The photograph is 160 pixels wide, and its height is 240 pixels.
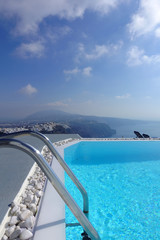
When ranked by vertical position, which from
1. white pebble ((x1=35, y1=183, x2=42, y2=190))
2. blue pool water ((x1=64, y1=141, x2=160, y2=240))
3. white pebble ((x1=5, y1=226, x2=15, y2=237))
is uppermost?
white pebble ((x1=5, y1=226, x2=15, y2=237))

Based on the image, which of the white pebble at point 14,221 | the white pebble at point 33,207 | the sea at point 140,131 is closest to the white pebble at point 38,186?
the white pebble at point 33,207

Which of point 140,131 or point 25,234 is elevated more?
point 140,131

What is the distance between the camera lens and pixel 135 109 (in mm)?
22688

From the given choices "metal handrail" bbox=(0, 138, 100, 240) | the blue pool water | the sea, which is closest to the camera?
"metal handrail" bbox=(0, 138, 100, 240)

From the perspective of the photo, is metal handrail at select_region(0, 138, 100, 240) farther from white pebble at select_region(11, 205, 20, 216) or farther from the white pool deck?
white pebble at select_region(11, 205, 20, 216)

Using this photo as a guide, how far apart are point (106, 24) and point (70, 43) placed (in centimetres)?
290

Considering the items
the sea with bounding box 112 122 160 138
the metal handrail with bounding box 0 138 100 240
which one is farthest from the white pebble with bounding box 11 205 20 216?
the sea with bounding box 112 122 160 138

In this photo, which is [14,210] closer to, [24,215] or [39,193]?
[24,215]

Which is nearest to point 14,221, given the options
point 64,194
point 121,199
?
point 64,194

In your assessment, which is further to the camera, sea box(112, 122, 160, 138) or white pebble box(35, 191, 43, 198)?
sea box(112, 122, 160, 138)

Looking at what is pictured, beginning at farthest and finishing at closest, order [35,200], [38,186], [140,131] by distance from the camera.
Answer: [140,131], [38,186], [35,200]

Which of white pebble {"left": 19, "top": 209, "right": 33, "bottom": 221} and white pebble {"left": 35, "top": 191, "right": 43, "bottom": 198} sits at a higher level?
white pebble {"left": 19, "top": 209, "right": 33, "bottom": 221}

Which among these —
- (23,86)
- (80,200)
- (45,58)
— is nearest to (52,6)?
(45,58)

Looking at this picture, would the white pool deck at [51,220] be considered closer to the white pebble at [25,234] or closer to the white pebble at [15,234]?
the white pebble at [25,234]
